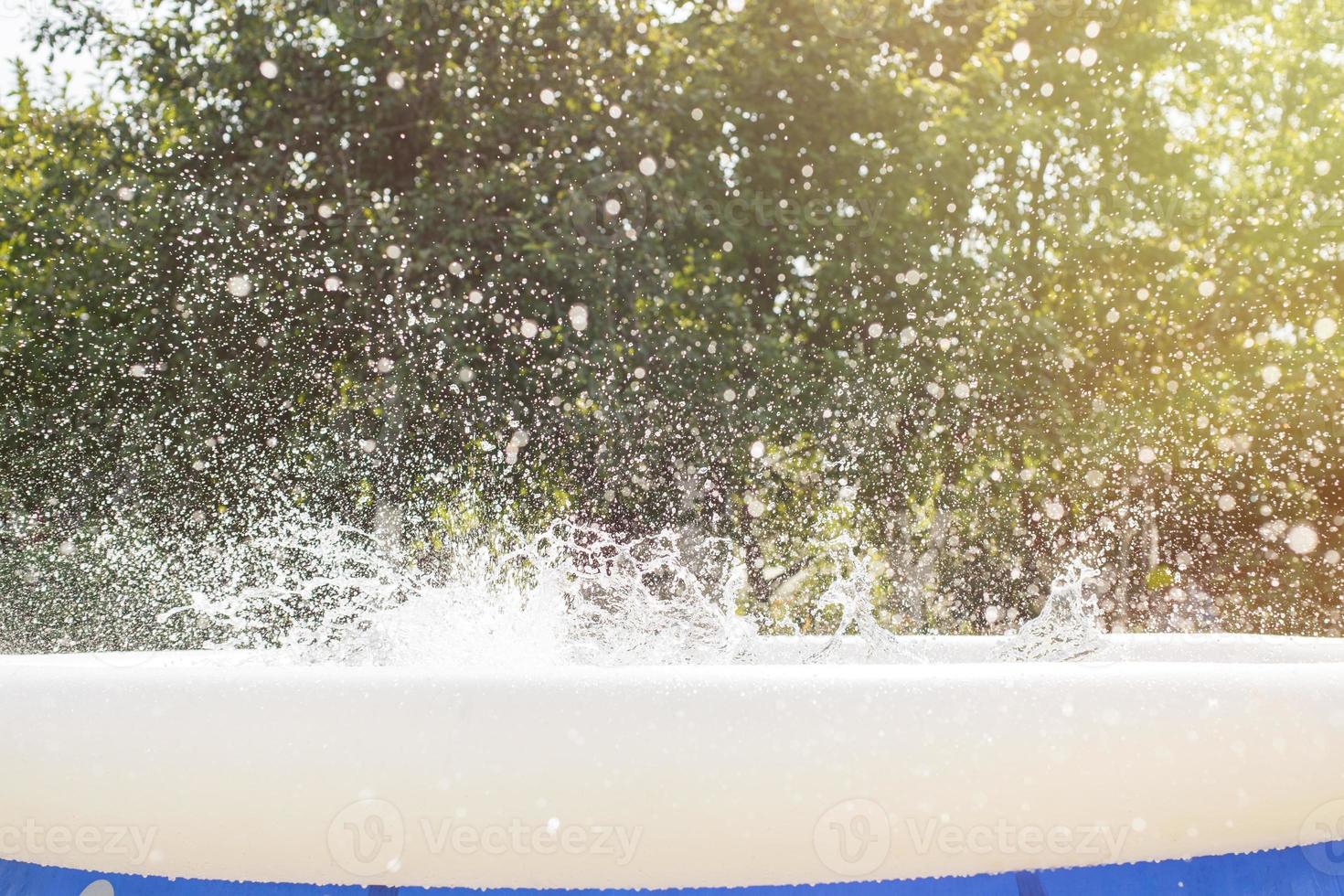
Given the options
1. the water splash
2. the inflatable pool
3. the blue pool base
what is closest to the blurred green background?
the water splash

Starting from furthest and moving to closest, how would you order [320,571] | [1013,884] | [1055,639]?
[320,571]
[1055,639]
[1013,884]

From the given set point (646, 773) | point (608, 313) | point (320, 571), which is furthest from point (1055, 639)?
point (320, 571)

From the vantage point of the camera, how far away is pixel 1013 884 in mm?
1351

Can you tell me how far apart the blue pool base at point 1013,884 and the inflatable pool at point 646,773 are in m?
0.07

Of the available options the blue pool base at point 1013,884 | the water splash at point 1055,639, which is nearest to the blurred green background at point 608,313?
the water splash at point 1055,639

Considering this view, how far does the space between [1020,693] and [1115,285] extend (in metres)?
7.72

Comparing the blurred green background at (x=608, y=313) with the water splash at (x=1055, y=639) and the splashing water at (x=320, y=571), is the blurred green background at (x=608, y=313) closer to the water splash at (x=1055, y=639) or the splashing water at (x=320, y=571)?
the splashing water at (x=320, y=571)

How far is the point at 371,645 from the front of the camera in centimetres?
231

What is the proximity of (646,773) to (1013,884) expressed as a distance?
51cm

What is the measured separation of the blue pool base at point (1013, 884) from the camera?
1.29 m

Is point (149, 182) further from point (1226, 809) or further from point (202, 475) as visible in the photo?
point (1226, 809)

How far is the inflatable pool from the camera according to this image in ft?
3.80

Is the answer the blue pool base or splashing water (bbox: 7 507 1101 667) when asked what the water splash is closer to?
splashing water (bbox: 7 507 1101 667)

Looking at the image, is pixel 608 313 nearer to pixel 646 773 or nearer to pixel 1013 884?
pixel 1013 884
